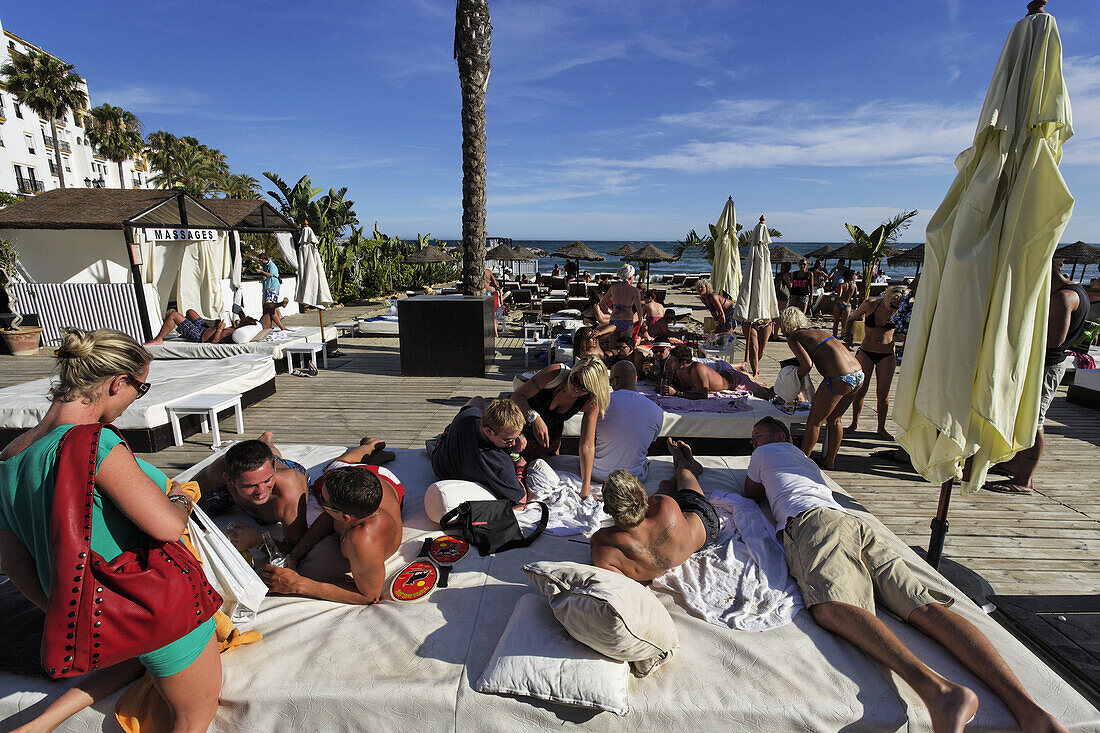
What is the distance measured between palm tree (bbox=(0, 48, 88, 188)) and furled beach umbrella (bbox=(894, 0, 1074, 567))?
46.9 m

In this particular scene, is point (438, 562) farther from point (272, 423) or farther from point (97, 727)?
point (272, 423)

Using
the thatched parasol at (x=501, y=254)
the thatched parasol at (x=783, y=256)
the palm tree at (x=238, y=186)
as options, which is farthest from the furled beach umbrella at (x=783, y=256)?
the palm tree at (x=238, y=186)

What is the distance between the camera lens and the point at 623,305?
25.8 feet

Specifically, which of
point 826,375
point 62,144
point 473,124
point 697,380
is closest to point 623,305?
point 697,380

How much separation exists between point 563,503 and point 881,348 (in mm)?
4272

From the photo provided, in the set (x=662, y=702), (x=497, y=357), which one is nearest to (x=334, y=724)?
(x=662, y=702)

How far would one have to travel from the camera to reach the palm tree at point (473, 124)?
28.5ft

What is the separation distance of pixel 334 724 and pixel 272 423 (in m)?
4.94

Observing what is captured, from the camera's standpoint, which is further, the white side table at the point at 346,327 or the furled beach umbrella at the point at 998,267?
the white side table at the point at 346,327

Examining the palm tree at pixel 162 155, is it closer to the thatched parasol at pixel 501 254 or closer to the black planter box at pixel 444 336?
the thatched parasol at pixel 501 254

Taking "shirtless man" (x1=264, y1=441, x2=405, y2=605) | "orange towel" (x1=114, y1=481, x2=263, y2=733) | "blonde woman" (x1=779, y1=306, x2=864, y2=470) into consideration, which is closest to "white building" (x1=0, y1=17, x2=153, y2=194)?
"shirtless man" (x1=264, y1=441, x2=405, y2=605)

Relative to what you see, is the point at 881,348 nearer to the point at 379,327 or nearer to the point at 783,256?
the point at 379,327

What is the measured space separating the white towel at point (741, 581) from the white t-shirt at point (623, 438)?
93cm

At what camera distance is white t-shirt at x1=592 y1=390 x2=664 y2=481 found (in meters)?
4.08
